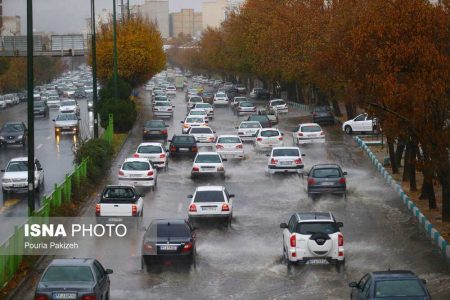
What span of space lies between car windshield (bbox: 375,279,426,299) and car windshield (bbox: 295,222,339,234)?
22.6 ft

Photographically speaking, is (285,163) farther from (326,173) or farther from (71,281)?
(71,281)

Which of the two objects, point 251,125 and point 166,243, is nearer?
point 166,243

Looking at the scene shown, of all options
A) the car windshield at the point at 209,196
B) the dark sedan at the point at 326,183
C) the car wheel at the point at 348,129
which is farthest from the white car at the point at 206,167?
the car wheel at the point at 348,129

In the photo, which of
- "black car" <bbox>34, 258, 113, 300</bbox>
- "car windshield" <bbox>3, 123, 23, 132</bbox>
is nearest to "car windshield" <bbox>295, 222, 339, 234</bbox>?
"black car" <bbox>34, 258, 113, 300</bbox>

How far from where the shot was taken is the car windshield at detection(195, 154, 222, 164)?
43656 mm

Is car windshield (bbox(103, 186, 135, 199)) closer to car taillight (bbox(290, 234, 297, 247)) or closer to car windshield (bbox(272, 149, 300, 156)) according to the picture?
car taillight (bbox(290, 234, 297, 247))

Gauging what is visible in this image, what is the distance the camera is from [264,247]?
28922 millimetres

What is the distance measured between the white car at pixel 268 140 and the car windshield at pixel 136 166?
50.0ft

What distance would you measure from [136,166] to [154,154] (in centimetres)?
628

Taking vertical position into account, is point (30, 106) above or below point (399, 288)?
above

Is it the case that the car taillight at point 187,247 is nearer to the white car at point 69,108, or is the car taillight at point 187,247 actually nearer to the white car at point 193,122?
the white car at point 193,122

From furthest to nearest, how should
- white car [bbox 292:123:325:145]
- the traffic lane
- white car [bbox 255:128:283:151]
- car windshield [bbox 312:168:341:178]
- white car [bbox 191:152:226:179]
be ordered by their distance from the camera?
white car [bbox 292:123:325:145] → white car [bbox 255:128:283:151] → white car [bbox 191:152:226:179] → car windshield [bbox 312:168:341:178] → the traffic lane

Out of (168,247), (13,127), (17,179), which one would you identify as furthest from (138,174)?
(13,127)

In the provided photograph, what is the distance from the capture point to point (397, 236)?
1194 inches
